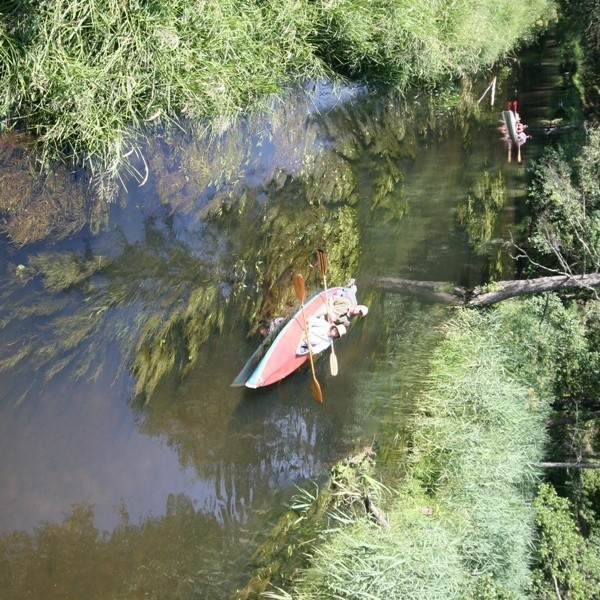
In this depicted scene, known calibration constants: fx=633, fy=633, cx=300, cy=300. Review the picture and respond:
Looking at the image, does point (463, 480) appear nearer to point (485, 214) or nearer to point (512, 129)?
point (485, 214)

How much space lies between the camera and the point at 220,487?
20.2ft

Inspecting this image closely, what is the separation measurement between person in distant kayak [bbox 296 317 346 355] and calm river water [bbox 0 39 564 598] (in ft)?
1.21

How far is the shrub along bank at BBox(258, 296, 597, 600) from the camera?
6.26m

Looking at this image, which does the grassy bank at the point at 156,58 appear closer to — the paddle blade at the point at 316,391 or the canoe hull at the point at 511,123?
the paddle blade at the point at 316,391

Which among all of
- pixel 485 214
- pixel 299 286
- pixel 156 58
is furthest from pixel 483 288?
pixel 156 58

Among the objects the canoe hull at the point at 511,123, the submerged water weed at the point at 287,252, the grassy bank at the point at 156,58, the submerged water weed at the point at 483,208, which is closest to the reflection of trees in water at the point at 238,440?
the submerged water weed at the point at 287,252

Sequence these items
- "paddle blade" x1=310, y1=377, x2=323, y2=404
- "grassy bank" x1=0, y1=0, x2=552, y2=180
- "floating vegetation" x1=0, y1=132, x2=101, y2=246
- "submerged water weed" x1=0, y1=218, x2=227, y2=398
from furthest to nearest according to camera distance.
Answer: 1. "paddle blade" x1=310, y1=377, x2=323, y2=404
2. "submerged water weed" x1=0, y1=218, x2=227, y2=398
3. "floating vegetation" x1=0, y1=132, x2=101, y2=246
4. "grassy bank" x1=0, y1=0, x2=552, y2=180

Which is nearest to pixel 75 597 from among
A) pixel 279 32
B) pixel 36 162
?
pixel 36 162

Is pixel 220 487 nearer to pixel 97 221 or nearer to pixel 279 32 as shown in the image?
pixel 97 221

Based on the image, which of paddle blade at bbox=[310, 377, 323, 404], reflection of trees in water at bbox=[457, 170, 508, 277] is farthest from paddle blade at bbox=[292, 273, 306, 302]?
reflection of trees in water at bbox=[457, 170, 508, 277]

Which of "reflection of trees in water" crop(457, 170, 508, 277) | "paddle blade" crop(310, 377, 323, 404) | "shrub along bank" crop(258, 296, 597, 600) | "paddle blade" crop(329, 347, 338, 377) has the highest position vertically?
"reflection of trees in water" crop(457, 170, 508, 277)

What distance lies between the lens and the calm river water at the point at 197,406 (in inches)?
195

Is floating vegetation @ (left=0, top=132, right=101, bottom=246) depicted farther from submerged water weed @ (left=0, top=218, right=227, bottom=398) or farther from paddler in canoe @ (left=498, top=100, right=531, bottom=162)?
paddler in canoe @ (left=498, top=100, right=531, bottom=162)

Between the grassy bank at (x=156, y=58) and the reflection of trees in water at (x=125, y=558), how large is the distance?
9.74ft
